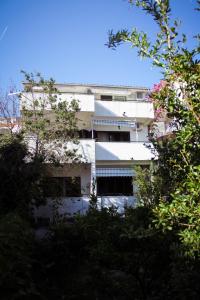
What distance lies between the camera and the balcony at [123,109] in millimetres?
25234

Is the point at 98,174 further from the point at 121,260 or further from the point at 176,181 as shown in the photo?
the point at 176,181

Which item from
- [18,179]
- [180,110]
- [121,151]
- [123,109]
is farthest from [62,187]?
[180,110]

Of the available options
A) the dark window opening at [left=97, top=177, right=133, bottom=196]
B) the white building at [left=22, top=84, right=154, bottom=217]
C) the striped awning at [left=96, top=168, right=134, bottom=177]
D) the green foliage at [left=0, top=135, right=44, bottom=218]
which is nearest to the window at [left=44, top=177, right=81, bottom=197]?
the white building at [left=22, top=84, right=154, bottom=217]

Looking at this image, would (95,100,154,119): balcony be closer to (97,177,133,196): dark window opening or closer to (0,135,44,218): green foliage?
(97,177,133,196): dark window opening

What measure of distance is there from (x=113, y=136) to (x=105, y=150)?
4.16 meters

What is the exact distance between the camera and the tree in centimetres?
353

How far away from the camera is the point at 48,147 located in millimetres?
19328

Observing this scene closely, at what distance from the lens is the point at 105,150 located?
2280 centimetres

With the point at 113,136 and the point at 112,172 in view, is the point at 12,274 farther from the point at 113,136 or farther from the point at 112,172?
the point at 113,136

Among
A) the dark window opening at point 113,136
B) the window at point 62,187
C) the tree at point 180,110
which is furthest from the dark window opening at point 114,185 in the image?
the tree at point 180,110

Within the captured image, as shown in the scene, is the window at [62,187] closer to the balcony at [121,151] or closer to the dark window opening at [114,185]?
the dark window opening at [114,185]

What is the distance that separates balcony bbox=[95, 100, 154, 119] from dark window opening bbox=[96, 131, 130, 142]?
1.71m

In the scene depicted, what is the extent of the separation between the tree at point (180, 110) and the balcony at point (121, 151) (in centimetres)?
1838

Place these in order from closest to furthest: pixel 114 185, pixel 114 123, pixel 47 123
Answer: pixel 47 123
pixel 114 185
pixel 114 123
